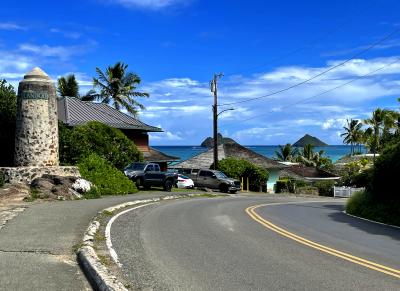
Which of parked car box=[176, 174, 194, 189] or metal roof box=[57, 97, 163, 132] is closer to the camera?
parked car box=[176, 174, 194, 189]

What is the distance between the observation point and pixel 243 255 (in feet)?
32.6

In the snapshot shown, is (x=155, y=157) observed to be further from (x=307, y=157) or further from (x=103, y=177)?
(x=307, y=157)

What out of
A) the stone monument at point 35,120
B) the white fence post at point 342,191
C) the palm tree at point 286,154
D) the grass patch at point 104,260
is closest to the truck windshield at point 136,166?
the stone monument at point 35,120

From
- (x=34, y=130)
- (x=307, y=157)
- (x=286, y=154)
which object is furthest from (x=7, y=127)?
(x=286, y=154)

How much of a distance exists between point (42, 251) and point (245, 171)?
42.7 metres

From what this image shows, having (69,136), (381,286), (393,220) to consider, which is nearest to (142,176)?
(69,136)

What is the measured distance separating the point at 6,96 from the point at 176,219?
43.6 feet

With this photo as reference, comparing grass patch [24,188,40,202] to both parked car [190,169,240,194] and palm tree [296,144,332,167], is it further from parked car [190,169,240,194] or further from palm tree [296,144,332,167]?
palm tree [296,144,332,167]

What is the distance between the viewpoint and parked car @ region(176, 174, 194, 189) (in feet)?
136

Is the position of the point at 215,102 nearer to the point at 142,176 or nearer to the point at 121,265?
the point at 142,176

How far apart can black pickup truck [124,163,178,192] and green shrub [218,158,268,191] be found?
15.9 m

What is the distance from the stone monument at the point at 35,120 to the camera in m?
22.7

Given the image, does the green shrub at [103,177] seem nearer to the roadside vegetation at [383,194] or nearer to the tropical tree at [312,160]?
the roadside vegetation at [383,194]

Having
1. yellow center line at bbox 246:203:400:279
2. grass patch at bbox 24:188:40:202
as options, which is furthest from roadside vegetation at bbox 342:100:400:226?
grass patch at bbox 24:188:40:202
